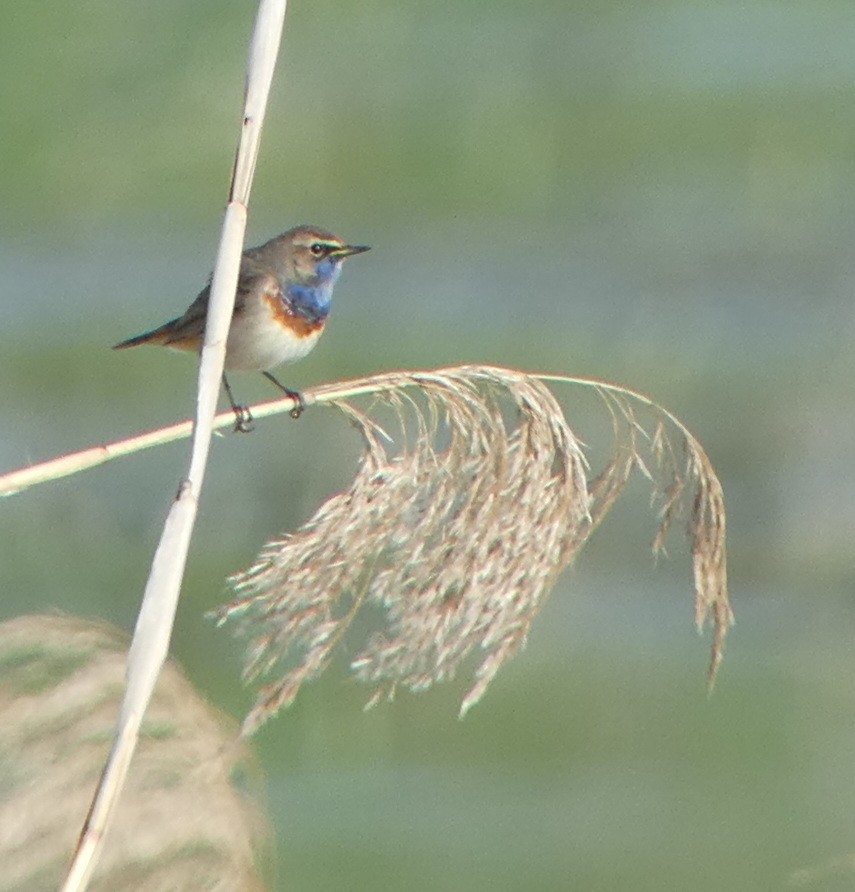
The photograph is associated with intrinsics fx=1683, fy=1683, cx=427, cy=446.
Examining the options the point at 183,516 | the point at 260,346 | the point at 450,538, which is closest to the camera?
the point at 183,516

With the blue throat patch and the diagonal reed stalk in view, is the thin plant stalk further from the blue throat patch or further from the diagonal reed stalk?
the blue throat patch

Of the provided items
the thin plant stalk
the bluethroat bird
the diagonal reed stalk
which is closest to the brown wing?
the bluethroat bird

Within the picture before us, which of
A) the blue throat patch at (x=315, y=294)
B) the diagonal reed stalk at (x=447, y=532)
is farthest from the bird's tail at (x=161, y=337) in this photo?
the diagonal reed stalk at (x=447, y=532)

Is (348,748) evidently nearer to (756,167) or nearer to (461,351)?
(461,351)

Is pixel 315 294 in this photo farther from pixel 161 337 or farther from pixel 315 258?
pixel 161 337

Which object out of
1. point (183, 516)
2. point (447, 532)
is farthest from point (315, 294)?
point (183, 516)

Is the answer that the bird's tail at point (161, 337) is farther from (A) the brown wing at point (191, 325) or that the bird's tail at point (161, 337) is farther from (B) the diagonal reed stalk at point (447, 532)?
(B) the diagonal reed stalk at point (447, 532)
